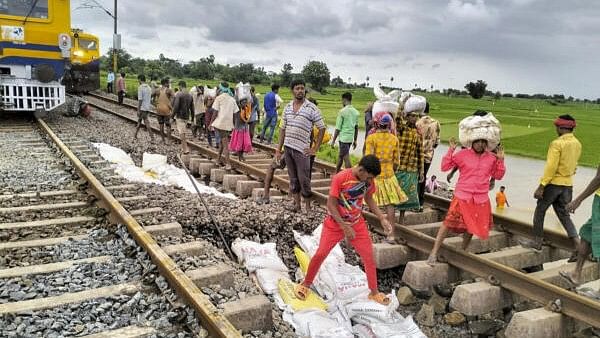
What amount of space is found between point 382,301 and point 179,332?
1773 mm

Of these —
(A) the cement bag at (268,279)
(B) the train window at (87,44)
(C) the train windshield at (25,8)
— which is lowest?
(A) the cement bag at (268,279)

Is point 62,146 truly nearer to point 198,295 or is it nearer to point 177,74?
point 198,295

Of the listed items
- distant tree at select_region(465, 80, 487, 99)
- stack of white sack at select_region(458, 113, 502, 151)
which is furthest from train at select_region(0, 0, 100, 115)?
distant tree at select_region(465, 80, 487, 99)

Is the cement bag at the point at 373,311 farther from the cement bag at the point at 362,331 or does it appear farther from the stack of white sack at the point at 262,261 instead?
the stack of white sack at the point at 262,261

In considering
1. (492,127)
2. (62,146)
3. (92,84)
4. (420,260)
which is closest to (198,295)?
(420,260)

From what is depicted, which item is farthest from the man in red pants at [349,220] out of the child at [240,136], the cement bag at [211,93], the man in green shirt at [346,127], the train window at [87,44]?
the train window at [87,44]

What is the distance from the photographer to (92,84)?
19.5 m

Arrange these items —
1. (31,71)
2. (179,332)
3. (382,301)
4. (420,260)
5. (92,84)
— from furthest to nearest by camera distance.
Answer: (92,84)
(31,71)
(420,260)
(382,301)
(179,332)

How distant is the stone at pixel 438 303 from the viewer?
4.50 meters

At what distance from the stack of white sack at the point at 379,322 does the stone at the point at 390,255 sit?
2.81 ft

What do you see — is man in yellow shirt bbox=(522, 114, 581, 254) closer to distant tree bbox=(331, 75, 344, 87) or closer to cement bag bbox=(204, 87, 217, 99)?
cement bag bbox=(204, 87, 217, 99)

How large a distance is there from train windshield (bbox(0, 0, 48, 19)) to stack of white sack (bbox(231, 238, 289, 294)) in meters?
9.94

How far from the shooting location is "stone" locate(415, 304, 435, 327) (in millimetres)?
4398

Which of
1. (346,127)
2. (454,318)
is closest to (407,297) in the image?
(454,318)
